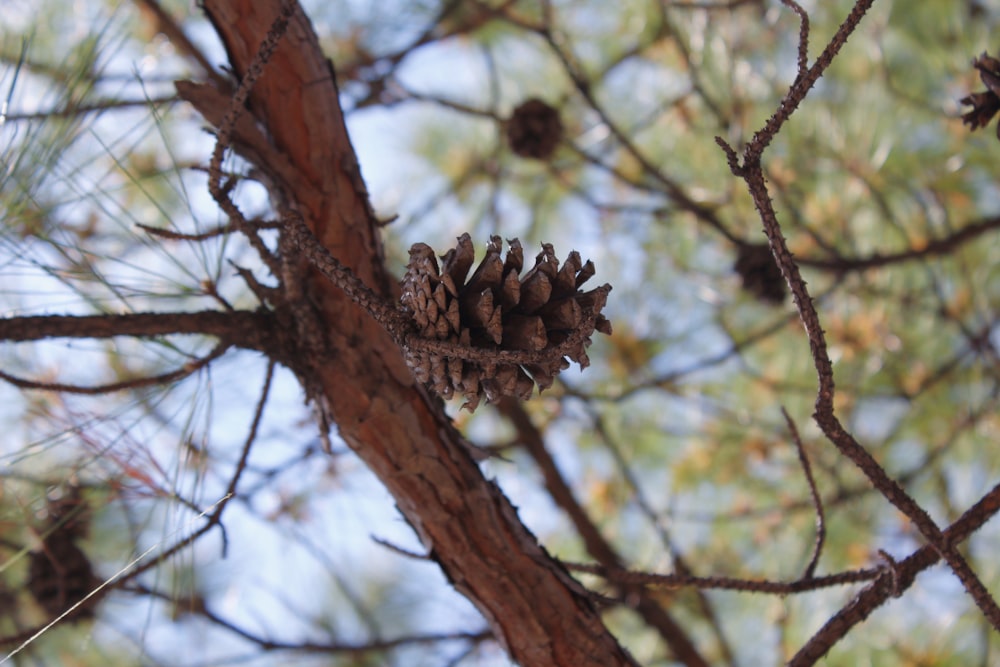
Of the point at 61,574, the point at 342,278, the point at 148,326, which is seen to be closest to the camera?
the point at 342,278

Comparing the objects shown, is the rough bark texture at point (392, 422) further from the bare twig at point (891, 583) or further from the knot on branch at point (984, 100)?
the knot on branch at point (984, 100)

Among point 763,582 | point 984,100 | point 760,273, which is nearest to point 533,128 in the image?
point 760,273

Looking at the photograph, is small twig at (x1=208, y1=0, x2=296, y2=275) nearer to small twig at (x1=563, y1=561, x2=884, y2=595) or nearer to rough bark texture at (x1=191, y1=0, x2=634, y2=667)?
rough bark texture at (x1=191, y1=0, x2=634, y2=667)

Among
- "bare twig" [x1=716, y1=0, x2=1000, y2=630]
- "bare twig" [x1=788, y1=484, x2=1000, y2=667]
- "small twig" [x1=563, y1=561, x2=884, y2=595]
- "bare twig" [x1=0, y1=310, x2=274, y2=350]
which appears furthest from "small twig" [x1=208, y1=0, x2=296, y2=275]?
"bare twig" [x1=788, y1=484, x2=1000, y2=667]

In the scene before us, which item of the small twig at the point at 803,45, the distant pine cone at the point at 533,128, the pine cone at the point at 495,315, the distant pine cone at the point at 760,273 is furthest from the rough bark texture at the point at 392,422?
the distant pine cone at the point at 760,273

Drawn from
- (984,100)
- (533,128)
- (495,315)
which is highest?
(533,128)

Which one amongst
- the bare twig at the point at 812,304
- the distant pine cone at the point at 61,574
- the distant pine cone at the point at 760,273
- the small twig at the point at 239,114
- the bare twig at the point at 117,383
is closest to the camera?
the bare twig at the point at 812,304

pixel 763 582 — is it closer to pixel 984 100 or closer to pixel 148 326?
pixel 984 100
